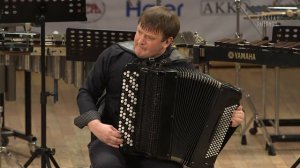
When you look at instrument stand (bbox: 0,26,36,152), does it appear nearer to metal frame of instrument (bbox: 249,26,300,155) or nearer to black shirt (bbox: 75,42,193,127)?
black shirt (bbox: 75,42,193,127)

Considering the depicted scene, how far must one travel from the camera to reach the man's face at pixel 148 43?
5.12 m

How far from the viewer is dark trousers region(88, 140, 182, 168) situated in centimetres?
519

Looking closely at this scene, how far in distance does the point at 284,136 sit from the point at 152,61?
300cm

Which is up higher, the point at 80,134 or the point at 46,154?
the point at 46,154

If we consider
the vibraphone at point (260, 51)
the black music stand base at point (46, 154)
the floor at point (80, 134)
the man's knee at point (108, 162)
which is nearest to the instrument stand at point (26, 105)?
the floor at point (80, 134)

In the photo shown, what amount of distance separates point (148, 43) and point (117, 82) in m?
0.38

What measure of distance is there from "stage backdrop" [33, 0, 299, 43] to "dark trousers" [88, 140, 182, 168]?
14.3 feet

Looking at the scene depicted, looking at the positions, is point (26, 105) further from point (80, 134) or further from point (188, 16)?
point (188, 16)

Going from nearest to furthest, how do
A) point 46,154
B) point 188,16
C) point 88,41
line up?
point 46,154, point 88,41, point 188,16

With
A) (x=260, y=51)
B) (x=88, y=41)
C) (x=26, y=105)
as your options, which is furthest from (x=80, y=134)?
(x=260, y=51)

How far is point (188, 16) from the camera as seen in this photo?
9.88 m

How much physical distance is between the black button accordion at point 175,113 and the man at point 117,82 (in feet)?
0.33

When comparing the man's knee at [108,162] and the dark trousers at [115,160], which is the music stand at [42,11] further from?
the man's knee at [108,162]

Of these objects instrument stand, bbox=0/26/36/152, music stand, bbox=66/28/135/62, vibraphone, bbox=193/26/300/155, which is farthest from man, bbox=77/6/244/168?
instrument stand, bbox=0/26/36/152
